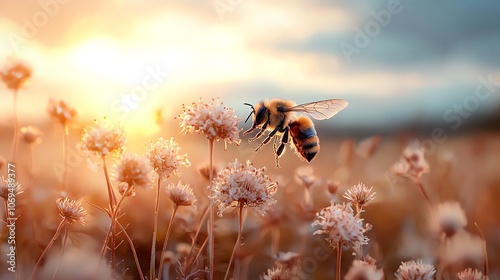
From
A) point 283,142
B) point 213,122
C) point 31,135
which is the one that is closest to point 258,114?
point 283,142

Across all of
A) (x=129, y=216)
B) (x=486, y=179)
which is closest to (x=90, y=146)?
(x=129, y=216)

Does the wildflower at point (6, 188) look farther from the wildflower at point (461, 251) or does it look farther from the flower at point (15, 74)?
the wildflower at point (461, 251)

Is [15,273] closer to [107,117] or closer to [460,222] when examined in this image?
[107,117]

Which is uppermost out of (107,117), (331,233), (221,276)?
(107,117)

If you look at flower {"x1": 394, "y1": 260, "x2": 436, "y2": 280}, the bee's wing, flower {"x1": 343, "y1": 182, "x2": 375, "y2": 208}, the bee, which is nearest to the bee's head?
the bee

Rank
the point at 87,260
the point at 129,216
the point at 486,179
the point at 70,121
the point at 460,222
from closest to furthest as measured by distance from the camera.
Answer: the point at 87,260, the point at 460,222, the point at 70,121, the point at 129,216, the point at 486,179

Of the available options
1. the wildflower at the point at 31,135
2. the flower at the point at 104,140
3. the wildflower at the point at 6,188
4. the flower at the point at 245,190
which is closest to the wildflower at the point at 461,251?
the flower at the point at 245,190
